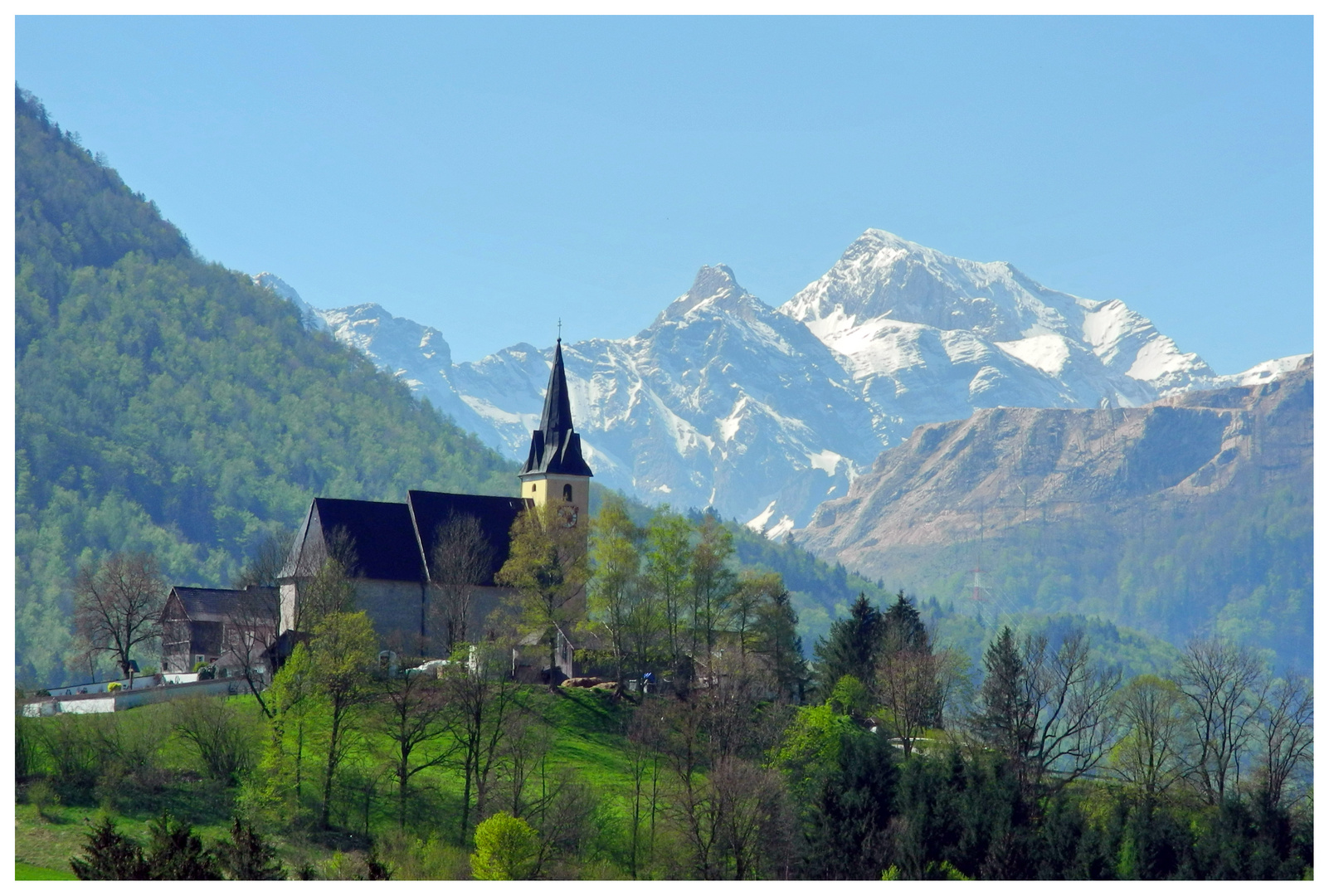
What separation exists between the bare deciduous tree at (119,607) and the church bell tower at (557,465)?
23681 mm

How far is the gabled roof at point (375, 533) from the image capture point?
97.6 m

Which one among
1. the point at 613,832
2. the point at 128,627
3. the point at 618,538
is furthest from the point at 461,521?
the point at 613,832

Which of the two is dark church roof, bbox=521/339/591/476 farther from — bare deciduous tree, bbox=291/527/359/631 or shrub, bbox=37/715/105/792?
shrub, bbox=37/715/105/792

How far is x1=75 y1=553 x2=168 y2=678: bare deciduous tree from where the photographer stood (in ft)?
320

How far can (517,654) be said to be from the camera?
89.3 metres

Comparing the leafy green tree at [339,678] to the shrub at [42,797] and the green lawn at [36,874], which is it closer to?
the shrub at [42,797]

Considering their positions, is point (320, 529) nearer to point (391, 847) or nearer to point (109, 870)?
Result: point (391, 847)

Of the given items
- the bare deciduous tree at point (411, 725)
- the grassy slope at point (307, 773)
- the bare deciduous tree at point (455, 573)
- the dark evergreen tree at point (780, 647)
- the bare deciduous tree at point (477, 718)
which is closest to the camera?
the grassy slope at point (307, 773)

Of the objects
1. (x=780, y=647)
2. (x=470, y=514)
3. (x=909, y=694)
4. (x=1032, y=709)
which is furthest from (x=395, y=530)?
(x=1032, y=709)

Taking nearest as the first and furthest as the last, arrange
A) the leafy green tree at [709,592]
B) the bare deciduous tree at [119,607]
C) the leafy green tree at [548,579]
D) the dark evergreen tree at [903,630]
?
the leafy green tree at [548,579] < the leafy green tree at [709,592] < the bare deciduous tree at [119,607] < the dark evergreen tree at [903,630]

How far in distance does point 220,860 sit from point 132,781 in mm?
16139

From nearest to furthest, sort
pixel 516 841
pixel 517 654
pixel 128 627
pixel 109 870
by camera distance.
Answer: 1. pixel 109 870
2. pixel 516 841
3. pixel 517 654
4. pixel 128 627

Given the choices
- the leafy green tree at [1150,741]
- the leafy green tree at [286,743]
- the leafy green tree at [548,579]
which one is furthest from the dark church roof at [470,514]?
the leafy green tree at [1150,741]

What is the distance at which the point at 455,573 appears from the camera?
311 feet
